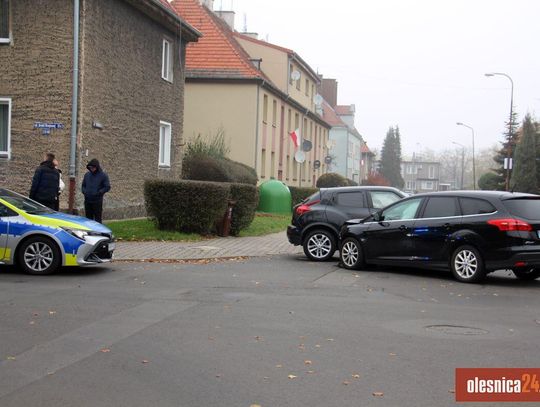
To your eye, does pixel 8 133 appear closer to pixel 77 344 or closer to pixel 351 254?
pixel 351 254

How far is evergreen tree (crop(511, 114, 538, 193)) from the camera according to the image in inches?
2176

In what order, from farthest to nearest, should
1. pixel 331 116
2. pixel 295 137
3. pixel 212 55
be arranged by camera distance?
pixel 331 116, pixel 295 137, pixel 212 55

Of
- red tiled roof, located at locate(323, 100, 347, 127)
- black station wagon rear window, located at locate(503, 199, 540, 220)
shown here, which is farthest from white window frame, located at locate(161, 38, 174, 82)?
red tiled roof, located at locate(323, 100, 347, 127)

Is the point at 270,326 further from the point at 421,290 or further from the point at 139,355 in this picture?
the point at 421,290

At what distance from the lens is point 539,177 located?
Result: 56.5m

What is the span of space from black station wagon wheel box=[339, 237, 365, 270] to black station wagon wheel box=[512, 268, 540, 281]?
2.74 m

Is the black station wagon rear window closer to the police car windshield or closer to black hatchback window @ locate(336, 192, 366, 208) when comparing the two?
black hatchback window @ locate(336, 192, 366, 208)

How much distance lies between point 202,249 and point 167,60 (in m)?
12.1

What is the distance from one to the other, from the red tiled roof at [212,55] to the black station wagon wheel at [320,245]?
23244mm

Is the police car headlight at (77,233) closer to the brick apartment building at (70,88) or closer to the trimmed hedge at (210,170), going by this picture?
the brick apartment building at (70,88)

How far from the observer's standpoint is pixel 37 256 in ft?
37.9

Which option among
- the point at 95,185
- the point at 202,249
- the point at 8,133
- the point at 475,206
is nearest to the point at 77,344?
the point at 475,206

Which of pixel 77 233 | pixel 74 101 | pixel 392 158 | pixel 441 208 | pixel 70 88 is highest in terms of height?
pixel 392 158

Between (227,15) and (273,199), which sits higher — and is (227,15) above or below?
above
